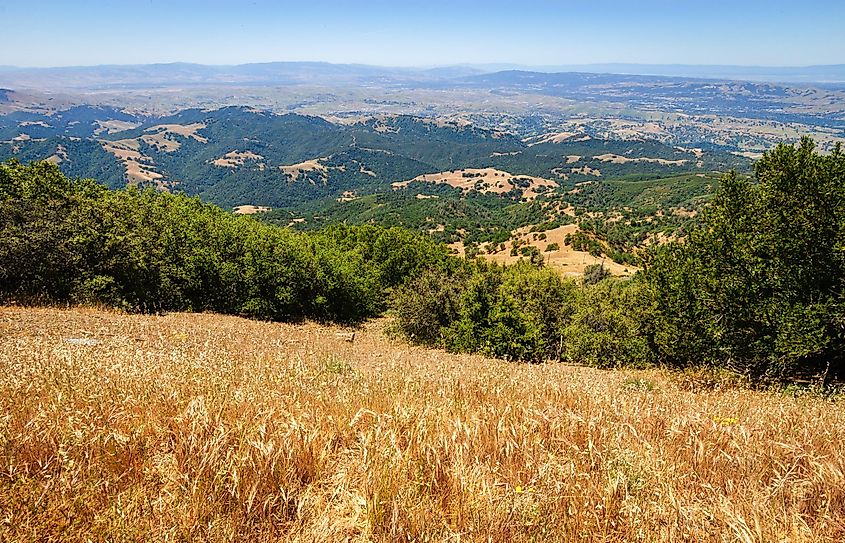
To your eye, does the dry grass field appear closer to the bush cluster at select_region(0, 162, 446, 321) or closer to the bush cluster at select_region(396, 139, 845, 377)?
the bush cluster at select_region(396, 139, 845, 377)

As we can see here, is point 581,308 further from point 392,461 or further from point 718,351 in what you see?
point 392,461

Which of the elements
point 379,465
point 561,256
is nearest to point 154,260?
point 379,465

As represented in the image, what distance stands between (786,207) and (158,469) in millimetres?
16002

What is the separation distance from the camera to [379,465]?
109 inches

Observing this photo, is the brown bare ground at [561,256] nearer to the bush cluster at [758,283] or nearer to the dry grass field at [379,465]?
the bush cluster at [758,283]

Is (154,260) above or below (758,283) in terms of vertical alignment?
→ below

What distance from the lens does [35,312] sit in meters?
13.9

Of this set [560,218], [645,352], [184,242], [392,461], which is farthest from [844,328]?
[560,218]

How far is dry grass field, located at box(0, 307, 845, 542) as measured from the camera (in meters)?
2.39

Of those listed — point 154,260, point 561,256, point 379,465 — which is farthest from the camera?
point 561,256

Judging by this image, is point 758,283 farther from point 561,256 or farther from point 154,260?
point 561,256

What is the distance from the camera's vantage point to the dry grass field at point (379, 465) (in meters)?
2.39

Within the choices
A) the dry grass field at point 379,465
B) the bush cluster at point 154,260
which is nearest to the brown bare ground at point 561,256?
the bush cluster at point 154,260

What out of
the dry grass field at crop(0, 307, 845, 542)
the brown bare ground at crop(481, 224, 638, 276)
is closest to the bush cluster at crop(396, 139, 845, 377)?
the dry grass field at crop(0, 307, 845, 542)
